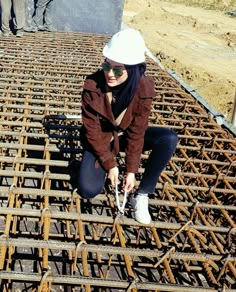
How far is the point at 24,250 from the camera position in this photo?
350 centimetres

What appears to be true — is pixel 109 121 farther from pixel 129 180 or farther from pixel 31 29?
pixel 31 29

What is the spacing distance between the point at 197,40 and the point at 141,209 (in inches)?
625

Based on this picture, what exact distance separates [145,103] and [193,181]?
1391 millimetres

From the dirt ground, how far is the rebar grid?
394 cm

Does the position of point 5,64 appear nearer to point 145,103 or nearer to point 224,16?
point 145,103

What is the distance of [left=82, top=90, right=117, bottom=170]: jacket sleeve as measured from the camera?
3021 mm

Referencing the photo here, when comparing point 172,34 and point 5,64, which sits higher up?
point 5,64

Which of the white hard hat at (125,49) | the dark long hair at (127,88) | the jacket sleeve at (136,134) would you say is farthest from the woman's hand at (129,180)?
the white hard hat at (125,49)

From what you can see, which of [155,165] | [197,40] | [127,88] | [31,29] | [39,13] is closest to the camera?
[127,88]

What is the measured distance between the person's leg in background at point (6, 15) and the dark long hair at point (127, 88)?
5.33 metres

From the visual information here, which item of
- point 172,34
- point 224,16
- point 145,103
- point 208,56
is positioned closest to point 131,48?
point 145,103

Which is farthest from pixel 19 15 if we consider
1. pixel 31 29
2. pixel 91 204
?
pixel 91 204

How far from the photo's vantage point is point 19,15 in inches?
303

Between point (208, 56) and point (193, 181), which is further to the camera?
point (208, 56)
